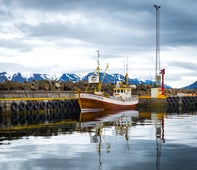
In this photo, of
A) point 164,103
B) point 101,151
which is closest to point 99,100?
point 164,103

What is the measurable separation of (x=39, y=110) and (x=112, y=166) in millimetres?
50294

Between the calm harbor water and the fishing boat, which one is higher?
the fishing boat

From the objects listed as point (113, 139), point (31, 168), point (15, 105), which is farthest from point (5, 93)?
point (31, 168)

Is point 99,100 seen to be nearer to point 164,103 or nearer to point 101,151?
point 164,103

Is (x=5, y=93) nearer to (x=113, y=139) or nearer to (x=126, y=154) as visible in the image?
(x=113, y=139)

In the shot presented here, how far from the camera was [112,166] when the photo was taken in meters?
19.4

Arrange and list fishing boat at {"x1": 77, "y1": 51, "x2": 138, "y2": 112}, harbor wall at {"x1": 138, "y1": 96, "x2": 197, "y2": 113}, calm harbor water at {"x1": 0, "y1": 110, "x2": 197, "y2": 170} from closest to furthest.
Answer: calm harbor water at {"x1": 0, "y1": 110, "x2": 197, "y2": 170}, fishing boat at {"x1": 77, "y1": 51, "x2": 138, "y2": 112}, harbor wall at {"x1": 138, "y1": 96, "x2": 197, "y2": 113}

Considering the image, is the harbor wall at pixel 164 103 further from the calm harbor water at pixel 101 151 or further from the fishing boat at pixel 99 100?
the calm harbor water at pixel 101 151

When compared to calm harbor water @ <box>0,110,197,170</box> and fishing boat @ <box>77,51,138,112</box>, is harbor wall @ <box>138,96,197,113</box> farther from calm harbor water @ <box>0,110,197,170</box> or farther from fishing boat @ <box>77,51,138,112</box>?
calm harbor water @ <box>0,110,197,170</box>

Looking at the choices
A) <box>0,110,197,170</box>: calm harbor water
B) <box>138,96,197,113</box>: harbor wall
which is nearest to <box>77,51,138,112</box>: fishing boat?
<box>138,96,197,113</box>: harbor wall

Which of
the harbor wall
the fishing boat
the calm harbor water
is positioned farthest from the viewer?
the harbor wall

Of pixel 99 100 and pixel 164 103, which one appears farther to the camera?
pixel 164 103

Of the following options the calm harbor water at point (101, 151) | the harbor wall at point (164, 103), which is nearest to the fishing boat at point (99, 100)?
the harbor wall at point (164, 103)

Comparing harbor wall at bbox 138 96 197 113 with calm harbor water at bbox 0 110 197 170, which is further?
harbor wall at bbox 138 96 197 113
